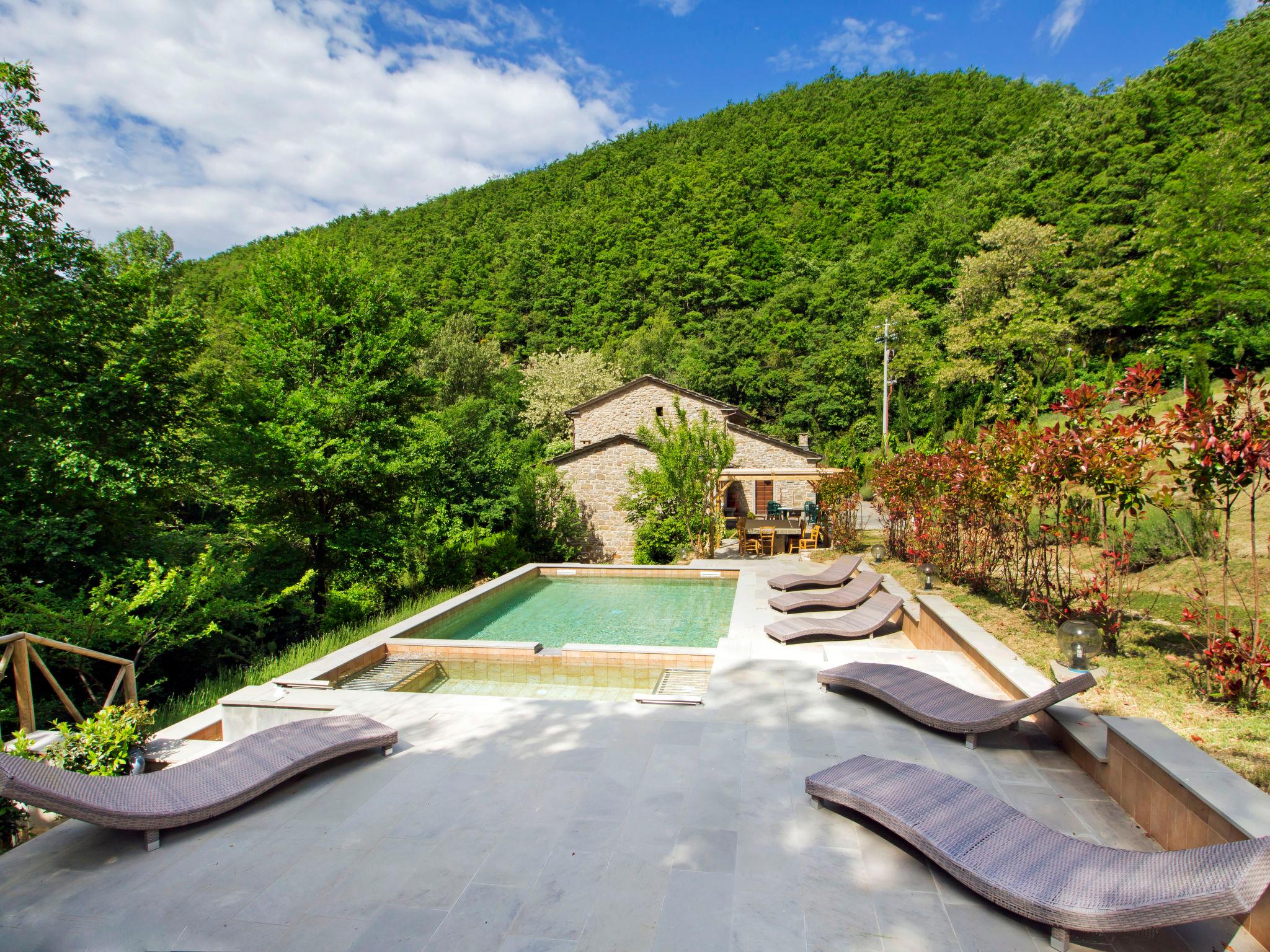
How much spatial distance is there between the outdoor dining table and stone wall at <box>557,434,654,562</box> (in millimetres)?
3427

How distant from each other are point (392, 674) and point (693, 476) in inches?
348

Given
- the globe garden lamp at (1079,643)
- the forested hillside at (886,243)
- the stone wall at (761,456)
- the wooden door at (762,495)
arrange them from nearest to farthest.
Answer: the globe garden lamp at (1079,643), the stone wall at (761,456), the wooden door at (762,495), the forested hillside at (886,243)

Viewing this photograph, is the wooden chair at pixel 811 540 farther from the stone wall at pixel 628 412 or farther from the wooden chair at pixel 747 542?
the stone wall at pixel 628 412

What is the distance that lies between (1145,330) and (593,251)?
34.7 metres

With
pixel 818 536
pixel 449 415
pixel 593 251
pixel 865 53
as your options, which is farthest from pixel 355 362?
pixel 865 53

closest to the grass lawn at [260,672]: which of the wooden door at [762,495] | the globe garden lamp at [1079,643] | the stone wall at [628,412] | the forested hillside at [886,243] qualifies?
the globe garden lamp at [1079,643]

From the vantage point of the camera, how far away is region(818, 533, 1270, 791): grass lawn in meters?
3.60

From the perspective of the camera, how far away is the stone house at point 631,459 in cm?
1769

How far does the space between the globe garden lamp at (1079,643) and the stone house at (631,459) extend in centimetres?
1037

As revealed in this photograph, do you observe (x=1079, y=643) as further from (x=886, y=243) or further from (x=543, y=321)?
(x=543, y=321)

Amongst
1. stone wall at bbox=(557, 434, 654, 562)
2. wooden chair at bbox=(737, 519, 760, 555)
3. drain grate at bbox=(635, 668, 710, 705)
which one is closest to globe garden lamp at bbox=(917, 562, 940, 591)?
drain grate at bbox=(635, 668, 710, 705)

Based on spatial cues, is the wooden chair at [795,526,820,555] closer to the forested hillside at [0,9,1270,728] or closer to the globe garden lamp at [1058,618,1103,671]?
the forested hillside at [0,9,1270,728]

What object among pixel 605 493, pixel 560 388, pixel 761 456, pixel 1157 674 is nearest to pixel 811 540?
pixel 761 456

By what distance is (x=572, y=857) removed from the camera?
121 inches
